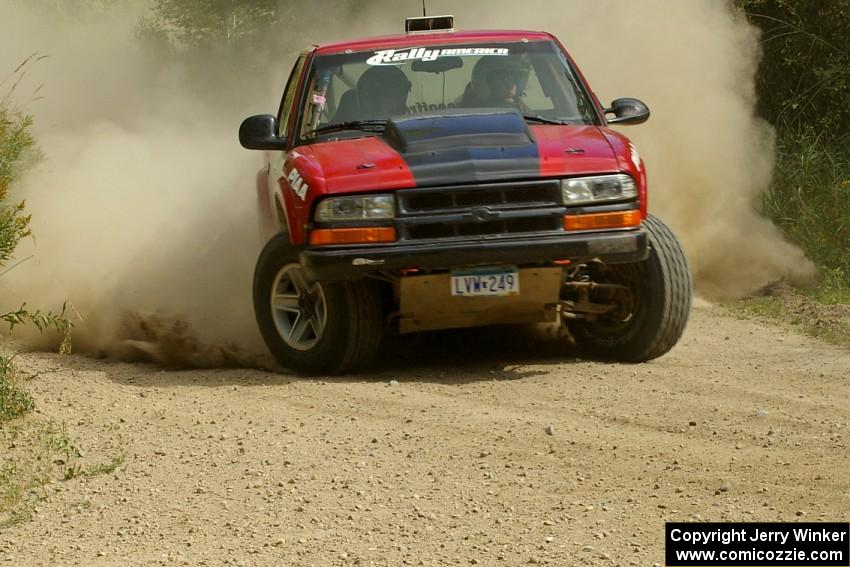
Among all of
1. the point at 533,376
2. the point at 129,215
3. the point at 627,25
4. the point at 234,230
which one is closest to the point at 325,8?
the point at 627,25

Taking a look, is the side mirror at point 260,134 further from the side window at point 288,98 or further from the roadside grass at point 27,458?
the roadside grass at point 27,458

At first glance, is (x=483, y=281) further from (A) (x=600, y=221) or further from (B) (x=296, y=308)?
(B) (x=296, y=308)

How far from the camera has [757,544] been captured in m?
4.73

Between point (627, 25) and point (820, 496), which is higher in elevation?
point (627, 25)

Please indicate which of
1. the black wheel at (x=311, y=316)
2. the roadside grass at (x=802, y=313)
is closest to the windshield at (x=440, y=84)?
the black wheel at (x=311, y=316)

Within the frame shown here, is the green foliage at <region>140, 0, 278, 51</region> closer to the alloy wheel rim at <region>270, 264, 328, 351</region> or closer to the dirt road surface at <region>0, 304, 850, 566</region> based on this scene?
the alloy wheel rim at <region>270, 264, 328, 351</region>

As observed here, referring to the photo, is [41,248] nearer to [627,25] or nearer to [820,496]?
[627,25]

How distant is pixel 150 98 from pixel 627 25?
959 cm

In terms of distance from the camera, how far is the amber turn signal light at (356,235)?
288 inches

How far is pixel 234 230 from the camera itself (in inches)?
397

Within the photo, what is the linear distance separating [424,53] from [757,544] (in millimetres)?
4542

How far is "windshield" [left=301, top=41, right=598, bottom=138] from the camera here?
8312 millimetres

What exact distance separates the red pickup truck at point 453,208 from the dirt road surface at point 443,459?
0.31 m

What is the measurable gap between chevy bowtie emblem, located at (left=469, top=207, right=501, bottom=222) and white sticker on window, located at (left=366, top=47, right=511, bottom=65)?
1.54 metres
